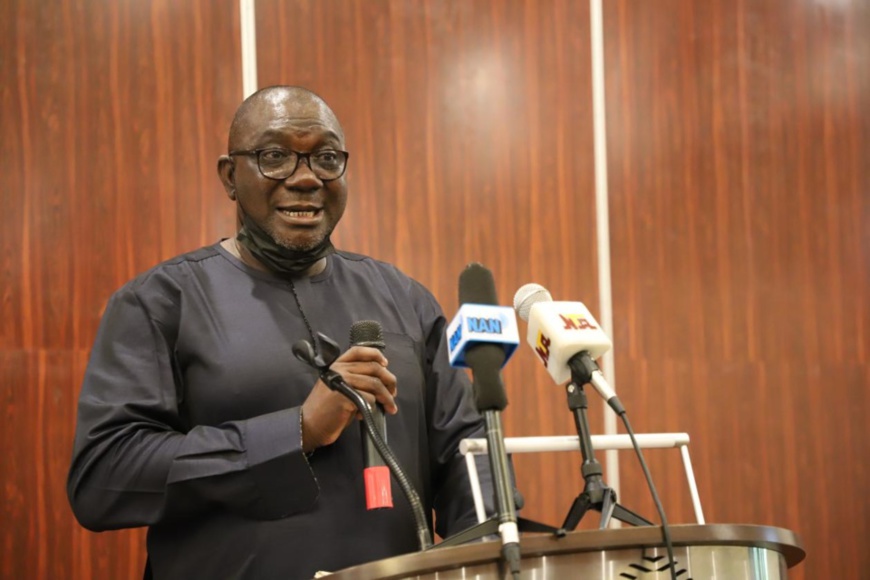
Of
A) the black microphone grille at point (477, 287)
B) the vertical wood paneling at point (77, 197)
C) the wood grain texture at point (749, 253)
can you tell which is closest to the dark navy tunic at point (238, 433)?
the black microphone grille at point (477, 287)

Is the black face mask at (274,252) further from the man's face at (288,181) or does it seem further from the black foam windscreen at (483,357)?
the black foam windscreen at (483,357)

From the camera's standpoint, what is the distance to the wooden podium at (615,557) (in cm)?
133

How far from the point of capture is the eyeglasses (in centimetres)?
227

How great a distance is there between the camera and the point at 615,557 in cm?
143

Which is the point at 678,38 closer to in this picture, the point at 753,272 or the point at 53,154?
the point at 753,272

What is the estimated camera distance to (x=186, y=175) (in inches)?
136

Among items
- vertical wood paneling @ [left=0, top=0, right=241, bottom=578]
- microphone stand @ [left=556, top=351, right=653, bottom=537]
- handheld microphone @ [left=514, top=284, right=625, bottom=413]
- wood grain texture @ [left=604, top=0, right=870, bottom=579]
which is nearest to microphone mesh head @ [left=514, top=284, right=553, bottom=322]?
handheld microphone @ [left=514, top=284, right=625, bottom=413]

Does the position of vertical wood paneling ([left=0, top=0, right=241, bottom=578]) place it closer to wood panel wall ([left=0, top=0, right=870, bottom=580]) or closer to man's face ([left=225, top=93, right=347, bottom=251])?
wood panel wall ([left=0, top=0, right=870, bottom=580])

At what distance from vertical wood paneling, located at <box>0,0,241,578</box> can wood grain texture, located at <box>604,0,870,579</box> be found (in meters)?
1.49

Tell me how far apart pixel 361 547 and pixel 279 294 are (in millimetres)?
558

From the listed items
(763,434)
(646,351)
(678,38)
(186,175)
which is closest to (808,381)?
(763,434)

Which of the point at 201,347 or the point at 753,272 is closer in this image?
the point at 201,347

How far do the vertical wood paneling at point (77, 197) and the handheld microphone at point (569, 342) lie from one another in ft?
6.75

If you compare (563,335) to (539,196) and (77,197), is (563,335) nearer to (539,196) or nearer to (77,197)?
(77,197)
